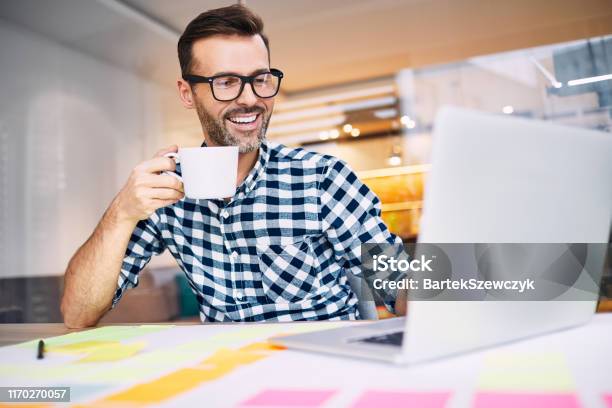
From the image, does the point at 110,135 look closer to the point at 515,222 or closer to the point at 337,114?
the point at 337,114

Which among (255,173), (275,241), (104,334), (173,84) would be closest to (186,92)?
(255,173)

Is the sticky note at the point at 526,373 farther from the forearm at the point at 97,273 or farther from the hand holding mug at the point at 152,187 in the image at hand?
the forearm at the point at 97,273

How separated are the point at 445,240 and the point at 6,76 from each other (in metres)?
3.78

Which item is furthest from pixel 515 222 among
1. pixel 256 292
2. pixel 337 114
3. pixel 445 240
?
pixel 337 114

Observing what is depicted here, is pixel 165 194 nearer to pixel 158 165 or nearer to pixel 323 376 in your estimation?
pixel 158 165

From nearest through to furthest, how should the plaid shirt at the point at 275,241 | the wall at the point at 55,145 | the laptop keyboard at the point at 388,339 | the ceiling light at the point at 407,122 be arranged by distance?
the laptop keyboard at the point at 388,339
the plaid shirt at the point at 275,241
the wall at the point at 55,145
the ceiling light at the point at 407,122

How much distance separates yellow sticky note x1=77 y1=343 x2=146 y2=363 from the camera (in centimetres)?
73

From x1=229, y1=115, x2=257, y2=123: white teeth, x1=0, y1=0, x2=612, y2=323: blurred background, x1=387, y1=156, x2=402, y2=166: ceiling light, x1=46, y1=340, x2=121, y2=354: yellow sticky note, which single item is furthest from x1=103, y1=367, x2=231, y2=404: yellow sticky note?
x1=387, y1=156, x2=402, y2=166: ceiling light

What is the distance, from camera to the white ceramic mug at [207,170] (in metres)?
0.97

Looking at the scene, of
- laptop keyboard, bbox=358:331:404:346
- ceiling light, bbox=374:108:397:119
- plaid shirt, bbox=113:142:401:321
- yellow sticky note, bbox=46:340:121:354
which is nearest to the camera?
laptop keyboard, bbox=358:331:404:346

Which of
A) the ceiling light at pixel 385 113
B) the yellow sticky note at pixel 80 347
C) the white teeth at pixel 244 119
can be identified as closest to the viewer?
the yellow sticky note at pixel 80 347

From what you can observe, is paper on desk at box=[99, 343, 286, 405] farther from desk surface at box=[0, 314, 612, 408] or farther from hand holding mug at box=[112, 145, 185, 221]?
hand holding mug at box=[112, 145, 185, 221]

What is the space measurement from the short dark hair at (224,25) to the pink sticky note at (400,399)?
1120 mm

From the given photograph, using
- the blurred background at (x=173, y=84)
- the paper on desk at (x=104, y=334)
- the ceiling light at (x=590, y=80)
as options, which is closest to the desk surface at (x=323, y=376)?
the paper on desk at (x=104, y=334)
